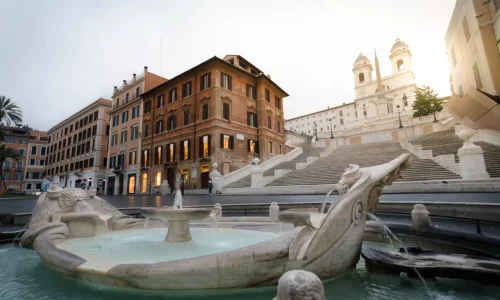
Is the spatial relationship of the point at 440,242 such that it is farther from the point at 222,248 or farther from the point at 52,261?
the point at 52,261

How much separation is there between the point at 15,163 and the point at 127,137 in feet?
143

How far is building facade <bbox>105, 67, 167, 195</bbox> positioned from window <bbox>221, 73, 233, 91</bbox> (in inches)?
553

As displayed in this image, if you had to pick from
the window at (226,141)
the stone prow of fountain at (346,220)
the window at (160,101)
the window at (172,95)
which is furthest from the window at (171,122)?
the stone prow of fountain at (346,220)

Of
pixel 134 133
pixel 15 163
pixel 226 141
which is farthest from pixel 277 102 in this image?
pixel 15 163

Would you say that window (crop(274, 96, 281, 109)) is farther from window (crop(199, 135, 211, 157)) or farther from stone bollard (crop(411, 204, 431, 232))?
stone bollard (crop(411, 204, 431, 232))

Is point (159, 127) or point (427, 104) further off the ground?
point (427, 104)

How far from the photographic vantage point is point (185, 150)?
29.0 meters

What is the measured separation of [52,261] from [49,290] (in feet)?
1.27

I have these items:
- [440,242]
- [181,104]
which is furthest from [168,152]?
[440,242]

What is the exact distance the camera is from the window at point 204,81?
2832cm

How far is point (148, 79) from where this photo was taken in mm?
36281

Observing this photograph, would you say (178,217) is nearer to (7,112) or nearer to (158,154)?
(158,154)

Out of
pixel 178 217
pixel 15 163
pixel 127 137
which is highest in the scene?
pixel 15 163

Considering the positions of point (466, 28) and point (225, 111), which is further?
point (225, 111)
